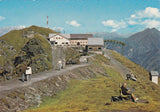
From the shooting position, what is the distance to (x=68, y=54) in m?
131

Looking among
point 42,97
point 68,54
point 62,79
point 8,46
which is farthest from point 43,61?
point 42,97

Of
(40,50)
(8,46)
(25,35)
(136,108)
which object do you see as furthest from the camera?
(25,35)

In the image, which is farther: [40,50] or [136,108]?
[40,50]

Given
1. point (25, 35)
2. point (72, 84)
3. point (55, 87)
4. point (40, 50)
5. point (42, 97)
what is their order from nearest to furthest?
point (42, 97)
point (55, 87)
point (72, 84)
point (40, 50)
point (25, 35)

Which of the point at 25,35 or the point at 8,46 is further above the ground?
the point at 25,35

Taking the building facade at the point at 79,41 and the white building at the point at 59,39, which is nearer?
the white building at the point at 59,39

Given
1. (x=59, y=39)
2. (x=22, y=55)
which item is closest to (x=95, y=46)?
(x=59, y=39)

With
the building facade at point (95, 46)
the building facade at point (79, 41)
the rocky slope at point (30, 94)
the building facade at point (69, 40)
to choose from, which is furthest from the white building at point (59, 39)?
the rocky slope at point (30, 94)

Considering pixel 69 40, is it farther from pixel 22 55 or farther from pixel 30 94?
pixel 30 94

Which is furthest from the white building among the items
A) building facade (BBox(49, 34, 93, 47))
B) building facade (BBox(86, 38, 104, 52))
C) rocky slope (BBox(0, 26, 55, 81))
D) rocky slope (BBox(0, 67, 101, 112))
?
rocky slope (BBox(0, 67, 101, 112))

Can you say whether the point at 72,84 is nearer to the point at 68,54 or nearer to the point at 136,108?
the point at 136,108

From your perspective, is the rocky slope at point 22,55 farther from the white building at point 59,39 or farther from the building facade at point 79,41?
the building facade at point 79,41

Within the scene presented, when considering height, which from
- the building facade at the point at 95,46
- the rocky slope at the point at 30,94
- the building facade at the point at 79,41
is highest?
the building facade at the point at 79,41

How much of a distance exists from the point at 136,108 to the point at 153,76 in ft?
319
